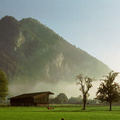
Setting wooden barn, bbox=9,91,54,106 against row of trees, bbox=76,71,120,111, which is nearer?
row of trees, bbox=76,71,120,111

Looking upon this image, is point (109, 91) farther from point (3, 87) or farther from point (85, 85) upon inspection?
point (3, 87)

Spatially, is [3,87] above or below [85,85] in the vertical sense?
below

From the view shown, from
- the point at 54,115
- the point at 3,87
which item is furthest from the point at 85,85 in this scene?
the point at 54,115

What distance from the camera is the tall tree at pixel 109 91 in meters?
73.8

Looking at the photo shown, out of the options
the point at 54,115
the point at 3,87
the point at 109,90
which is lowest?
the point at 54,115

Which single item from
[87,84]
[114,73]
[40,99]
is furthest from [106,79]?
[40,99]

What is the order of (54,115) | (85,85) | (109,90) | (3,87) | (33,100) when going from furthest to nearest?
(33,100) → (3,87) → (85,85) → (109,90) → (54,115)

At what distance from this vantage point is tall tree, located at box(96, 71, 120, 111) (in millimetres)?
73750

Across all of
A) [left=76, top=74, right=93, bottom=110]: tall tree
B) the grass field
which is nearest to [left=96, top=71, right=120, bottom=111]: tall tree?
[left=76, top=74, right=93, bottom=110]: tall tree

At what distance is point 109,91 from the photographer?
7431cm

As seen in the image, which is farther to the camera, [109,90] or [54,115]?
[109,90]

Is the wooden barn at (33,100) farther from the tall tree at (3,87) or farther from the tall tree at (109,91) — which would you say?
the tall tree at (109,91)

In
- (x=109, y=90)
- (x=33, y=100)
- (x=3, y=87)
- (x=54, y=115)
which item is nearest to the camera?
(x=54, y=115)

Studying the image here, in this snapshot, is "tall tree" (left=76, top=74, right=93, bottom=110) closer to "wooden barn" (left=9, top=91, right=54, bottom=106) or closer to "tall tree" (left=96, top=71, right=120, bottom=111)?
"tall tree" (left=96, top=71, right=120, bottom=111)
